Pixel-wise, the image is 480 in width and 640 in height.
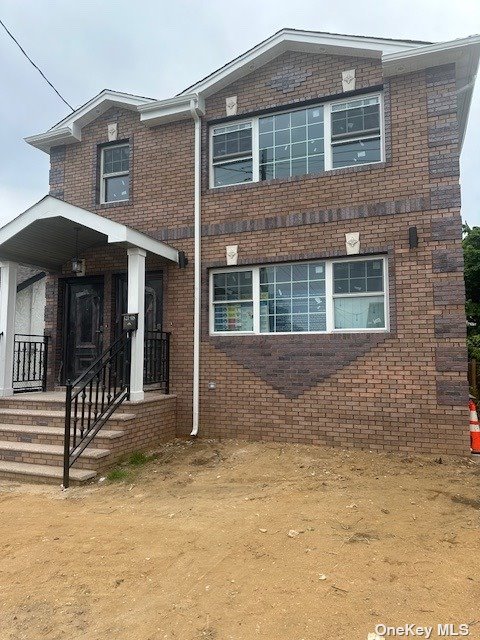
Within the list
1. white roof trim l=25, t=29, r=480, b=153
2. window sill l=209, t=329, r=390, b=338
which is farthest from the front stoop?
white roof trim l=25, t=29, r=480, b=153

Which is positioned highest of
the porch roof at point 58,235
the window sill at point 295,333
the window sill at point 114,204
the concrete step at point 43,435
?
the window sill at point 114,204

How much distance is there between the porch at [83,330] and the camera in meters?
5.80

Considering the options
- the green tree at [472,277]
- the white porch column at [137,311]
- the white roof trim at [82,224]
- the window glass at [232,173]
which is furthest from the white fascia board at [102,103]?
the green tree at [472,277]

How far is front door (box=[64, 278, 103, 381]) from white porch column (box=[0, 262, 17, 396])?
1.14 meters

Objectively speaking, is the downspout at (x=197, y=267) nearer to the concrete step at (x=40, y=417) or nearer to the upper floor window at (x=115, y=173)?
the concrete step at (x=40, y=417)

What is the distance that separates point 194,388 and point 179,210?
3201 millimetres

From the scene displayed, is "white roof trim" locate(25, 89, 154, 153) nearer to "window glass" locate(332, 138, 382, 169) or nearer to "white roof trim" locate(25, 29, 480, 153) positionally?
"white roof trim" locate(25, 29, 480, 153)

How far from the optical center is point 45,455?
17.8 ft

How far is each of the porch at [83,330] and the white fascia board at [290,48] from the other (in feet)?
10.1

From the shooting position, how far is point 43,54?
948 cm

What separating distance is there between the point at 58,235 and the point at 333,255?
468cm

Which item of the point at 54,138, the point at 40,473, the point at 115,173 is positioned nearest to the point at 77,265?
the point at 115,173

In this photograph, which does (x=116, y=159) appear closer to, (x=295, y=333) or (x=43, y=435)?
(x=295, y=333)

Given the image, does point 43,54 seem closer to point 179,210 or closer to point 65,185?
point 65,185
